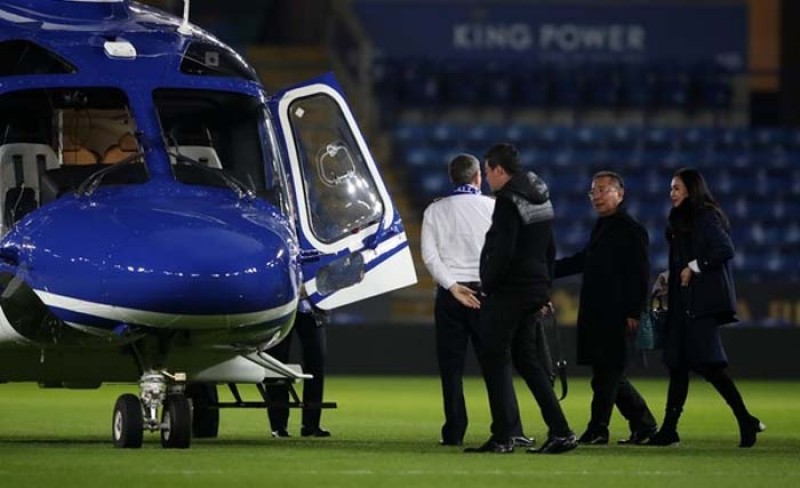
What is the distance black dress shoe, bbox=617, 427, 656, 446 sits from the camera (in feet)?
49.0

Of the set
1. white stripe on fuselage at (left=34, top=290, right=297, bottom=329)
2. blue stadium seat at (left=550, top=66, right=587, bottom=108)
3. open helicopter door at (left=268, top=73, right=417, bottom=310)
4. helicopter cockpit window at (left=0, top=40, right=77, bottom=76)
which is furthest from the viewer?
blue stadium seat at (left=550, top=66, right=587, bottom=108)

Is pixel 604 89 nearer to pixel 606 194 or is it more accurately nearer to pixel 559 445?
pixel 606 194

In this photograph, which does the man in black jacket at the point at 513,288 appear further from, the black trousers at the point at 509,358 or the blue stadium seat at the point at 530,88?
the blue stadium seat at the point at 530,88

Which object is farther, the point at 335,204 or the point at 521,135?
the point at 521,135

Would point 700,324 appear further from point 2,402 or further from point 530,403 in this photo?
point 2,402

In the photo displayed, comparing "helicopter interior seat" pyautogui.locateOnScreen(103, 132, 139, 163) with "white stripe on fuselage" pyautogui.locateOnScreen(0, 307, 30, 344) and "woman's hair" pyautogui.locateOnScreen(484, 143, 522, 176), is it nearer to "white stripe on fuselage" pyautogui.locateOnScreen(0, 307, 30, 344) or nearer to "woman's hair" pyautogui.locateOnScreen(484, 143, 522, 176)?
"white stripe on fuselage" pyautogui.locateOnScreen(0, 307, 30, 344)

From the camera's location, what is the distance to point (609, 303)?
1470 cm

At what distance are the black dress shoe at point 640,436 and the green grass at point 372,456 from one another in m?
0.11

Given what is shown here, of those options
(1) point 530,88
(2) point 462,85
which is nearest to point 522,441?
(2) point 462,85

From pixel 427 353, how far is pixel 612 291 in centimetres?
1239

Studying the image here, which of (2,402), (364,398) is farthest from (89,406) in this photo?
(364,398)

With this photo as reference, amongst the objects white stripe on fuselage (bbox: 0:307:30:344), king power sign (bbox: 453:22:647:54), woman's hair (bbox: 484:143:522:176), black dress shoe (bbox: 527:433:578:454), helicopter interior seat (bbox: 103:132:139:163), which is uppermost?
king power sign (bbox: 453:22:647:54)

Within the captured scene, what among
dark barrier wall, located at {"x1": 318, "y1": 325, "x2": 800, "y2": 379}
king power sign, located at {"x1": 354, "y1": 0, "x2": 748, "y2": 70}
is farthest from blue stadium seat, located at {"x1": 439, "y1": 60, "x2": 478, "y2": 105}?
dark barrier wall, located at {"x1": 318, "y1": 325, "x2": 800, "y2": 379}

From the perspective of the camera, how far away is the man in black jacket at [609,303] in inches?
577
